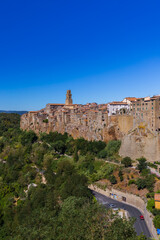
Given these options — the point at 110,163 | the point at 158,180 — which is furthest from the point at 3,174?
the point at 158,180

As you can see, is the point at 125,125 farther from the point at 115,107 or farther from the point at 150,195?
the point at 150,195

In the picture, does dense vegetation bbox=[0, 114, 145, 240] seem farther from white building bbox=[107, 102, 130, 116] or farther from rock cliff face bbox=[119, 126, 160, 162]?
white building bbox=[107, 102, 130, 116]

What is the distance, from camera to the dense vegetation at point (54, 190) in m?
15.4

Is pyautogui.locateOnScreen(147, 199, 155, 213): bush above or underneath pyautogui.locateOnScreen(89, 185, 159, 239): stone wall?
above

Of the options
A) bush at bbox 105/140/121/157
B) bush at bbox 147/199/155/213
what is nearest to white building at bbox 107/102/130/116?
bush at bbox 105/140/121/157

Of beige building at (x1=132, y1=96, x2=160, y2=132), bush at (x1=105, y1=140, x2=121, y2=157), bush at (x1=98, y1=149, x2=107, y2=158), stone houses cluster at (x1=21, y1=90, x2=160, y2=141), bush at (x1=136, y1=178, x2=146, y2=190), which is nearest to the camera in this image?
bush at (x1=136, y1=178, x2=146, y2=190)

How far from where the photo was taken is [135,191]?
87.8 feet

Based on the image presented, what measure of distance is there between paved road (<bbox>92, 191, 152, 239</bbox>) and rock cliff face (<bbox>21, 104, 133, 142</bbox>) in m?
13.7

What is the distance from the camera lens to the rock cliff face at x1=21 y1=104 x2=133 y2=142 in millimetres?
39031

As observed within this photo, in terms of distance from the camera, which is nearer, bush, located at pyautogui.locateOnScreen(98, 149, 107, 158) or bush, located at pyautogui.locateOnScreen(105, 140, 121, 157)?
bush, located at pyautogui.locateOnScreen(105, 140, 121, 157)

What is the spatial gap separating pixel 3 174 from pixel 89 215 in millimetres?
32390

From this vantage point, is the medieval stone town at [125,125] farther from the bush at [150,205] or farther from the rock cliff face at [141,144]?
the bush at [150,205]

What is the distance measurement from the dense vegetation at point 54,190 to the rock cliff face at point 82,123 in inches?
→ 85.9

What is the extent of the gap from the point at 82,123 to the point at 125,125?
12654 millimetres
